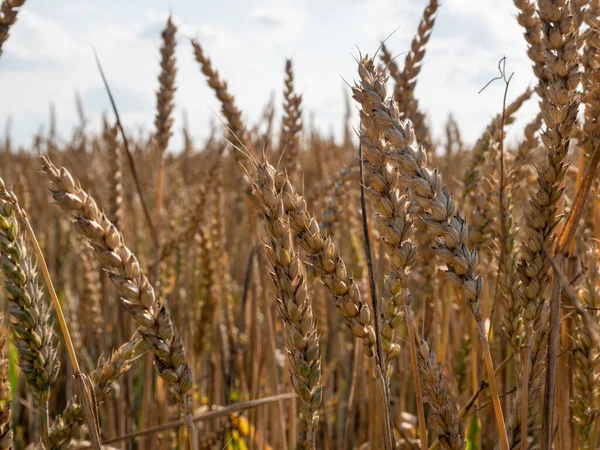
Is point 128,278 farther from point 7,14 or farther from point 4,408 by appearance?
point 7,14

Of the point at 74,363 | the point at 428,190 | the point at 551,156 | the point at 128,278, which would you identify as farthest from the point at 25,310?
the point at 551,156

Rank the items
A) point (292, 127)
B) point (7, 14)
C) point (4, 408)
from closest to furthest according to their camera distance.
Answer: point (4, 408) → point (7, 14) → point (292, 127)

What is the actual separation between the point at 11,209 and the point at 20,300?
0.15 meters

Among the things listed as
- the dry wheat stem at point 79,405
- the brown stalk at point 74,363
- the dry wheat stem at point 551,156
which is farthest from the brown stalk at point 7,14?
the dry wheat stem at point 551,156

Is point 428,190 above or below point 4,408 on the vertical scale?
above

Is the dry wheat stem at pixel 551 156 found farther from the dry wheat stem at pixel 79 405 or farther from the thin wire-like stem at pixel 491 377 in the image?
the dry wheat stem at pixel 79 405

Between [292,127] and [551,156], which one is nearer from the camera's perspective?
[551,156]

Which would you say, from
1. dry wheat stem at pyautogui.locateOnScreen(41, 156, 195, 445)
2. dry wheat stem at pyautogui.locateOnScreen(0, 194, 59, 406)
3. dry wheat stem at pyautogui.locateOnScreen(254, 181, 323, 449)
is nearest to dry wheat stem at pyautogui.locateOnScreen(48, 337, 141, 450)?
dry wheat stem at pyautogui.locateOnScreen(0, 194, 59, 406)

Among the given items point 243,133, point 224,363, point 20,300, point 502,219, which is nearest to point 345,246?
point 224,363

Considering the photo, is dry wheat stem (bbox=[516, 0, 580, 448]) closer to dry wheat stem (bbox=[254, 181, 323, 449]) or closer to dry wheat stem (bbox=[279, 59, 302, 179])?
dry wheat stem (bbox=[254, 181, 323, 449])

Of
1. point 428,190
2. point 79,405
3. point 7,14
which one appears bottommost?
point 79,405

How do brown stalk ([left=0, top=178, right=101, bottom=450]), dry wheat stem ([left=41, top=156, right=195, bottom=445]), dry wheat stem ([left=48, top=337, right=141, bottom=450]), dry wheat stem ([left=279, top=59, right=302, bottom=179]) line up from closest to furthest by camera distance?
dry wheat stem ([left=41, top=156, right=195, bottom=445]) → brown stalk ([left=0, top=178, right=101, bottom=450]) → dry wheat stem ([left=48, top=337, right=141, bottom=450]) → dry wheat stem ([left=279, top=59, right=302, bottom=179])

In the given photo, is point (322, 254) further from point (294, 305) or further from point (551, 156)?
point (551, 156)

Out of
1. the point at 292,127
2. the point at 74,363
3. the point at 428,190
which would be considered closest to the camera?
the point at 428,190
